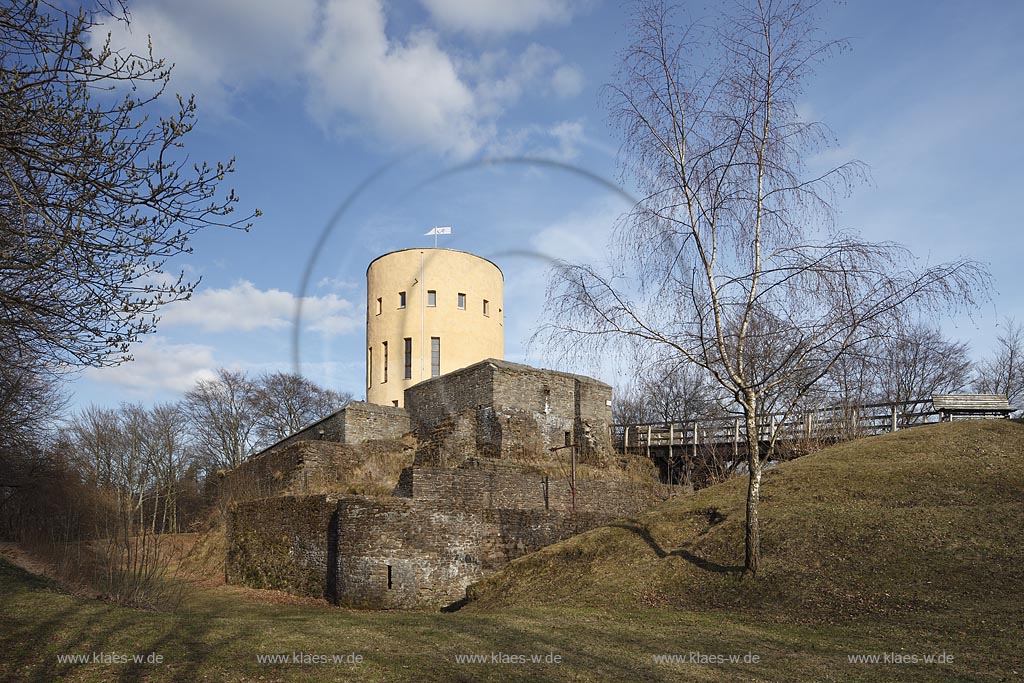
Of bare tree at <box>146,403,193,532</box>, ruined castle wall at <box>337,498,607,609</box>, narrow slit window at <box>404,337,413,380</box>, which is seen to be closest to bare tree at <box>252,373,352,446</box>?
bare tree at <box>146,403,193,532</box>

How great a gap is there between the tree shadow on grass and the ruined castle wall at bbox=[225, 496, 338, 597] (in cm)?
814

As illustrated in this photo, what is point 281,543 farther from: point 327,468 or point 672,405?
point 672,405

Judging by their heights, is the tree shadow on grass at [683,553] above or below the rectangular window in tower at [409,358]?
below

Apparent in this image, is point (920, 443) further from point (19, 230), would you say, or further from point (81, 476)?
point (81, 476)

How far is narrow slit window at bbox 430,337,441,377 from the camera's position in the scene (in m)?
32.0

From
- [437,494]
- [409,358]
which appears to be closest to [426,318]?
[409,358]

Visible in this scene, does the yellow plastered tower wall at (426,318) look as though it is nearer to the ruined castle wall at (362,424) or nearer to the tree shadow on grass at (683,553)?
the ruined castle wall at (362,424)

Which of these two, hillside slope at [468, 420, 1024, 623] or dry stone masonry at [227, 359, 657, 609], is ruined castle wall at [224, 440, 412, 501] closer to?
dry stone masonry at [227, 359, 657, 609]

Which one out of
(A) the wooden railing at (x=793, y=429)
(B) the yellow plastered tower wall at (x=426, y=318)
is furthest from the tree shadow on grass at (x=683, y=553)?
(B) the yellow plastered tower wall at (x=426, y=318)

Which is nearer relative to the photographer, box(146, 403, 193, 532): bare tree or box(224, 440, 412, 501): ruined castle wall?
box(224, 440, 412, 501): ruined castle wall

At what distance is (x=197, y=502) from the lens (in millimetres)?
42750

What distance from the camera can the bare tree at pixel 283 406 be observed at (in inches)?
1901

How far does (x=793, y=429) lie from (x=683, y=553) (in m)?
13.8

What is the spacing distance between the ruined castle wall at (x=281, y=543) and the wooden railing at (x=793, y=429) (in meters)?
13.7
